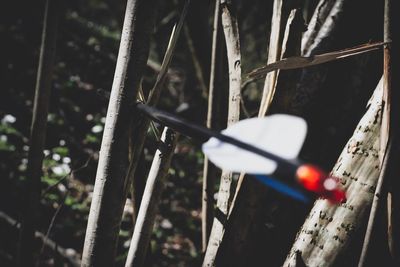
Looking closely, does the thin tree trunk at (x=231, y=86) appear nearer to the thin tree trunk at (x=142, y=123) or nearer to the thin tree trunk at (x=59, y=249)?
the thin tree trunk at (x=142, y=123)

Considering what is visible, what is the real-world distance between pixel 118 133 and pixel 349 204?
52 cm

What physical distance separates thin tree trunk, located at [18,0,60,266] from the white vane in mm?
702

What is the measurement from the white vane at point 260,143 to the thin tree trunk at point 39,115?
0.70 metres

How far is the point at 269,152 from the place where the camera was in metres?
0.31

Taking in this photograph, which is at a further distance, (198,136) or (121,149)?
(121,149)

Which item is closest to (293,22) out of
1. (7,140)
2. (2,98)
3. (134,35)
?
(134,35)

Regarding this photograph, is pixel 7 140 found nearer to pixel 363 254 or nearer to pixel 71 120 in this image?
pixel 71 120

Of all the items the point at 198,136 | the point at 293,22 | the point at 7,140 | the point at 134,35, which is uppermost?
the point at 293,22

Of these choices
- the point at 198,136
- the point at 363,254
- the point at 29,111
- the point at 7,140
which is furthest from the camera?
the point at 29,111

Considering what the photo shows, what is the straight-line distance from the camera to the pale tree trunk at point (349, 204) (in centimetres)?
58

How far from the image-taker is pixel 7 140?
8.26 feet

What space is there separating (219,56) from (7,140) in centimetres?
245

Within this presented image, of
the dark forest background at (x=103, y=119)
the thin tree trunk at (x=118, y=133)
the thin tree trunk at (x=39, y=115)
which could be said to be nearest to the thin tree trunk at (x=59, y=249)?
the dark forest background at (x=103, y=119)

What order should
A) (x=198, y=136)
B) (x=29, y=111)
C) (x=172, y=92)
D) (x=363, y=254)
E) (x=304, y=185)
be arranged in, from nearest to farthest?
1. (x=304, y=185)
2. (x=198, y=136)
3. (x=363, y=254)
4. (x=29, y=111)
5. (x=172, y=92)
